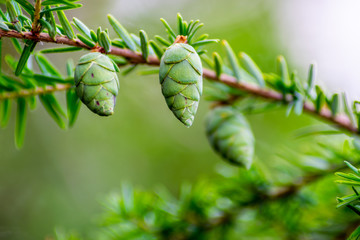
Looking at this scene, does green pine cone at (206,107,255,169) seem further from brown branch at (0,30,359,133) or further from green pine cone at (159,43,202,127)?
green pine cone at (159,43,202,127)

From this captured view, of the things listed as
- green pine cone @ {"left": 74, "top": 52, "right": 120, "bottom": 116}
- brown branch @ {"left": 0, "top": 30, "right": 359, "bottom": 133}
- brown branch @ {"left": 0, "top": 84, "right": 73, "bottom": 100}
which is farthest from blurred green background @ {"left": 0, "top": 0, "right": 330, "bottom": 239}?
green pine cone @ {"left": 74, "top": 52, "right": 120, "bottom": 116}

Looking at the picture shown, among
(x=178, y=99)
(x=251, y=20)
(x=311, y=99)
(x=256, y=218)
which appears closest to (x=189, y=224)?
(x=256, y=218)

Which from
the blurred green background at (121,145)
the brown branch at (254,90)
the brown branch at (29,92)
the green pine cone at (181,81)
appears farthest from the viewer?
the blurred green background at (121,145)

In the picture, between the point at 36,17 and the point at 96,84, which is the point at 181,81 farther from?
the point at 36,17

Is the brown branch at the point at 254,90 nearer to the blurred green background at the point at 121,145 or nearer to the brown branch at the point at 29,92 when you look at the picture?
the brown branch at the point at 29,92

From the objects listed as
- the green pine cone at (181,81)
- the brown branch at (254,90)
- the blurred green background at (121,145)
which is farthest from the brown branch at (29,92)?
the blurred green background at (121,145)

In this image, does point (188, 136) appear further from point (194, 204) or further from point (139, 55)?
point (139, 55)

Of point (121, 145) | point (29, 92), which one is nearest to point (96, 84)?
Result: point (29, 92)

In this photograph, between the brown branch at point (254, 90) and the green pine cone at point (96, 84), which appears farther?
the brown branch at point (254, 90)
